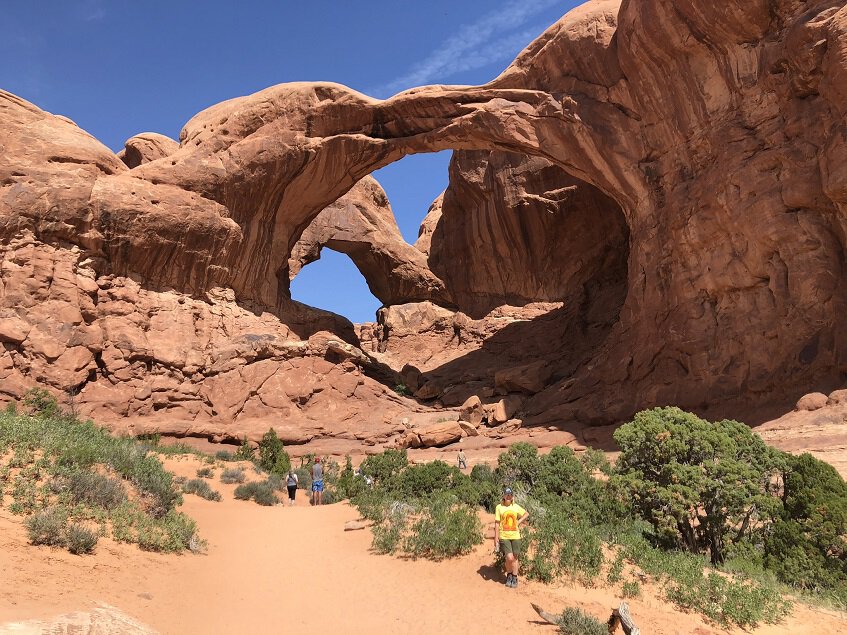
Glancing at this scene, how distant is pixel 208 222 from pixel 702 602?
2228cm

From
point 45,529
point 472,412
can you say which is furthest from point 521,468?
point 472,412

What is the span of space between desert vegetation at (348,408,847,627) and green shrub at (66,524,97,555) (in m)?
4.16

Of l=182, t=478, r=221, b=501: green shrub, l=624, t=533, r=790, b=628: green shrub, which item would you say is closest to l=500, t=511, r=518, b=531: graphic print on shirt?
l=624, t=533, r=790, b=628: green shrub

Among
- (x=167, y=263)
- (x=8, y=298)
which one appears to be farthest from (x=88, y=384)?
(x=167, y=263)

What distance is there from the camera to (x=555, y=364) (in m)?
27.8

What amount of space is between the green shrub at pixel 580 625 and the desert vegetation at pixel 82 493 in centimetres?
539

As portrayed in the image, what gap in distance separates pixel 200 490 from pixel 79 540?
8010mm

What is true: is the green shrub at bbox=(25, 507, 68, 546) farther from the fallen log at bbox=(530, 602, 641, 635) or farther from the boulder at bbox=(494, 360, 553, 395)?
the boulder at bbox=(494, 360, 553, 395)

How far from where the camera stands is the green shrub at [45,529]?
6.99 meters

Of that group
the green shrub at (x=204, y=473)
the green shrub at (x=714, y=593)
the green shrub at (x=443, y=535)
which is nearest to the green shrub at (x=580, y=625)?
the green shrub at (x=714, y=593)

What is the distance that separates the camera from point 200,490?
588 inches

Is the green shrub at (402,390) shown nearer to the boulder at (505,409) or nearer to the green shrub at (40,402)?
the boulder at (505,409)

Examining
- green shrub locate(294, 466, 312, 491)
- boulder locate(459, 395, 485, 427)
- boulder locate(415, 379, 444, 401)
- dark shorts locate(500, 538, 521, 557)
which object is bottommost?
green shrub locate(294, 466, 312, 491)

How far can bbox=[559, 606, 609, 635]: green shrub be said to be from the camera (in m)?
6.48
